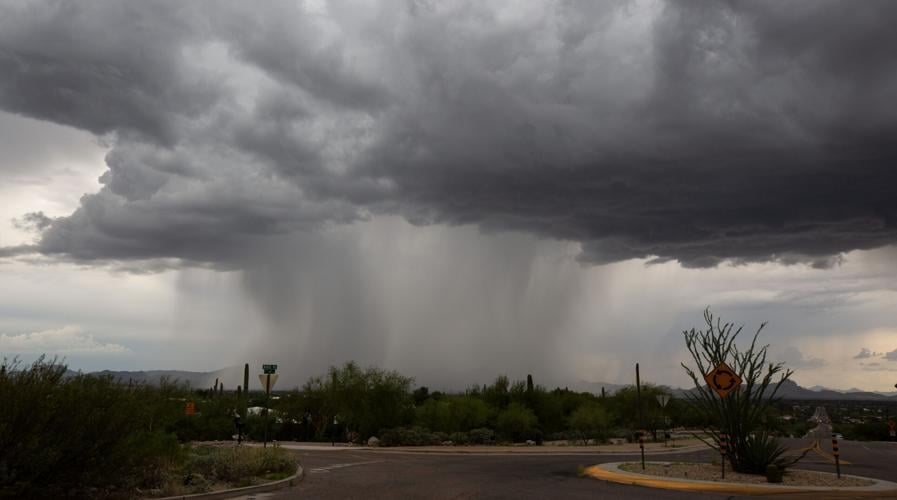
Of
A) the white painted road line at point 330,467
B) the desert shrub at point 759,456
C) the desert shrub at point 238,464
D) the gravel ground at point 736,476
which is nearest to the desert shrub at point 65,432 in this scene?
the desert shrub at point 238,464

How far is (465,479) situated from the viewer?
20.3 metres

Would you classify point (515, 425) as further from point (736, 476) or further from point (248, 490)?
point (248, 490)

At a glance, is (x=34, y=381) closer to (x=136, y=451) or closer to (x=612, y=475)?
(x=136, y=451)

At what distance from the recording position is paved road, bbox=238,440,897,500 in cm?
1670

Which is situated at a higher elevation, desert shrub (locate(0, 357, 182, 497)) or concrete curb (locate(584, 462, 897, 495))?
desert shrub (locate(0, 357, 182, 497))

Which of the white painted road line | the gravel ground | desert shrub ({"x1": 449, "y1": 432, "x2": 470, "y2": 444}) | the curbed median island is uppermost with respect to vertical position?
the curbed median island

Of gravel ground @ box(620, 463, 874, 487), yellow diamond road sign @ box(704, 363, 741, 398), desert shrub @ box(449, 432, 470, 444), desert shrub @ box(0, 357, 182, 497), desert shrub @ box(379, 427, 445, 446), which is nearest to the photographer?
desert shrub @ box(0, 357, 182, 497)

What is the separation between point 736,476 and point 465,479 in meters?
7.81

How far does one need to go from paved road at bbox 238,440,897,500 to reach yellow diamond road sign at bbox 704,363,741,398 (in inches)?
152

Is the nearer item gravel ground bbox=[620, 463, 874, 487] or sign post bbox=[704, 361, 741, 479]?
gravel ground bbox=[620, 463, 874, 487]

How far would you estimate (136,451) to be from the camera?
15.3m

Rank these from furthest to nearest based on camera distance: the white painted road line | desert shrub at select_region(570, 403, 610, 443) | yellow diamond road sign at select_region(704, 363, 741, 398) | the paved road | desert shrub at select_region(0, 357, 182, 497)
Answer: desert shrub at select_region(570, 403, 610, 443)
the white painted road line
yellow diamond road sign at select_region(704, 363, 741, 398)
the paved road
desert shrub at select_region(0, 357, 182, 497)

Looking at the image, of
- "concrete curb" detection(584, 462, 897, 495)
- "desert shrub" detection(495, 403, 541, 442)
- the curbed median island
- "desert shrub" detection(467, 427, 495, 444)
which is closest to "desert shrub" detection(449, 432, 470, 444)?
"desert shrub" detection(467, 427, 495, 444)

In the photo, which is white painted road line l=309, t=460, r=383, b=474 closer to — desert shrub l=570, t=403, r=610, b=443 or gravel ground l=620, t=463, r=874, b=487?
gravel ground l=620, t=463, r=874, b=487
